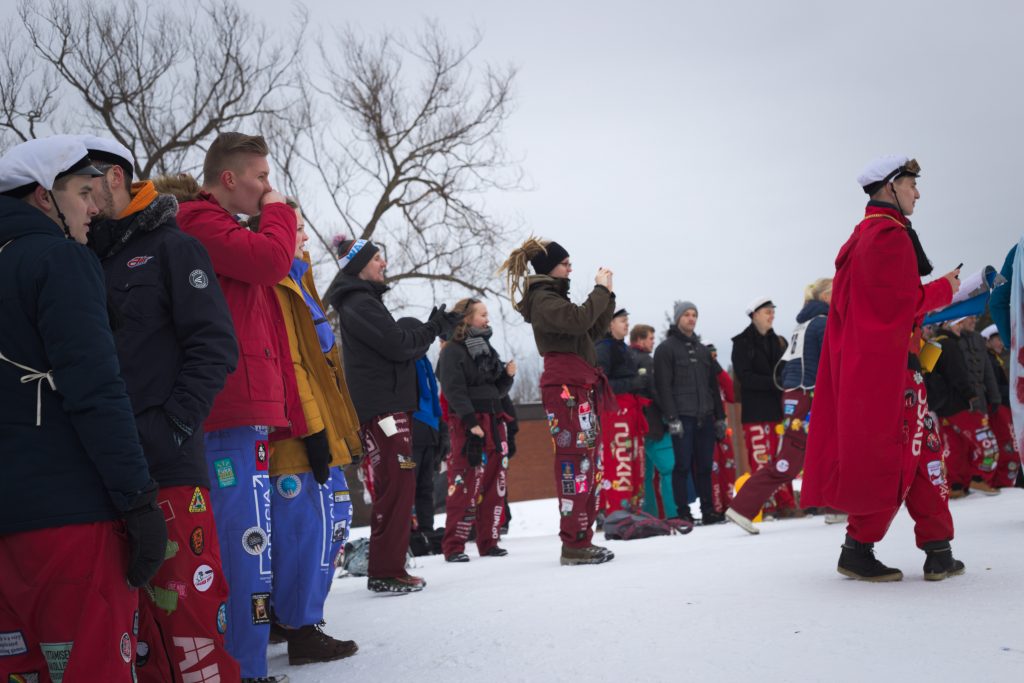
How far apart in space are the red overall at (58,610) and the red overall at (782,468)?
6082mm

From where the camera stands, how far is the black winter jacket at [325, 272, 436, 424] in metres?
5.61

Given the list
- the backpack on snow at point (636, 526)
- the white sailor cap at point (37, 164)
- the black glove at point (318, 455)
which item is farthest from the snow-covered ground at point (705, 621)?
the backpack on snow at point (636, 526)

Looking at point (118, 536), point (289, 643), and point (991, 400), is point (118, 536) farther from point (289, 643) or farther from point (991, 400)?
point (991, 400)

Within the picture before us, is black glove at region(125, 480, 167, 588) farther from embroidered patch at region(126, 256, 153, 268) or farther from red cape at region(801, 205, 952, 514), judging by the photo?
red cape at region(801, 205, 952, 514)

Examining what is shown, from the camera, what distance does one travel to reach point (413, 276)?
58.5 ft

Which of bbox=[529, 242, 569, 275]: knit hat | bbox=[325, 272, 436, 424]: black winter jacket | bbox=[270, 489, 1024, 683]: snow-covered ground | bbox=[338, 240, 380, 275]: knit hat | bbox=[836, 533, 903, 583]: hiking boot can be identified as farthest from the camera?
bbox=[529, 242, 569, 275]: knit hat

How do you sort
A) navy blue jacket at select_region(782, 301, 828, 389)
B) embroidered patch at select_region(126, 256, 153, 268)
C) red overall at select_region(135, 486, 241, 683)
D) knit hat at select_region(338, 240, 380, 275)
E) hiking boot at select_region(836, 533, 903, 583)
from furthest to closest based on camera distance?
navy blue jacket at select_region(782, 301, 828, 389)
knit hat at select_region(338, 240, 380, 275)
hiking boot at select_region(836, 533, 903, 583)
embroidered patch at select_region(126, 256, 153, 268)
red overall at select_region(135, 486, 241, 683)

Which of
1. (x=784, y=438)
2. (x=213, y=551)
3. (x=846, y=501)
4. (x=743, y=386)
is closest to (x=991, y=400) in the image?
(x=743, y=386)

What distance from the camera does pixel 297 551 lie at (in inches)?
156

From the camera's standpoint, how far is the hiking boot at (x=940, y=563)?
4.50 m

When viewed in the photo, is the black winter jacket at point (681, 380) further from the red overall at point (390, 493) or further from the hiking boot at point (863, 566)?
the hiking boot at point (863, 566)

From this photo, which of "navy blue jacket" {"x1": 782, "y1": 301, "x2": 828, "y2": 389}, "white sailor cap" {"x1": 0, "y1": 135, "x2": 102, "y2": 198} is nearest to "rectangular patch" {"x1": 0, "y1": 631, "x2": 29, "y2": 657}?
"white sailor cap" {"x1": 0, "y1": 135, "x2": 102, "y2": 198}

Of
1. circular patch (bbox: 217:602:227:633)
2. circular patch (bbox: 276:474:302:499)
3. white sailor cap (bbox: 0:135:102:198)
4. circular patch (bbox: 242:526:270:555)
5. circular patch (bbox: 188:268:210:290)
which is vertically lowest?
circular patch (bbox: 217:602:227:633)

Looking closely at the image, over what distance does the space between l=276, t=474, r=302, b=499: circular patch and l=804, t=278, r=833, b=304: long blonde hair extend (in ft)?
19.3
